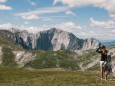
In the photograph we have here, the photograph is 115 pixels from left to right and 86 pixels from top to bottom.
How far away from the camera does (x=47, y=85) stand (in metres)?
35.2

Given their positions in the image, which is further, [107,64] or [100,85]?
[107,64]

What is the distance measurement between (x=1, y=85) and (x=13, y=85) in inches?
84.6

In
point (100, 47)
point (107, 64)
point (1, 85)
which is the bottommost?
point (1, 85)

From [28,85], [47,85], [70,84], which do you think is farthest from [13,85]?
[70,84]

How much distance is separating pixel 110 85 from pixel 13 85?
41.0 feet

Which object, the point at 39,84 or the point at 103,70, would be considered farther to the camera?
the point at 103,70

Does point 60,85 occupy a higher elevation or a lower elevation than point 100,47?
lower

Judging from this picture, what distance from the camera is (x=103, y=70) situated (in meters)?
39.2

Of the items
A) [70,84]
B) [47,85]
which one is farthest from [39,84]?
[70,84]

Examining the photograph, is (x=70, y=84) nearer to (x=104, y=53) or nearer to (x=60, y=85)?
(x=60, y=85)

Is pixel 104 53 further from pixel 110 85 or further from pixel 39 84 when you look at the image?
pixel 39 84

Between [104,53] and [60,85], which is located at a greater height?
[104,53]

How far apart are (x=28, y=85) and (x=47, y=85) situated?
2.51 m

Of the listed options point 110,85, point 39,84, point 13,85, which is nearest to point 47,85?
point 39,84
